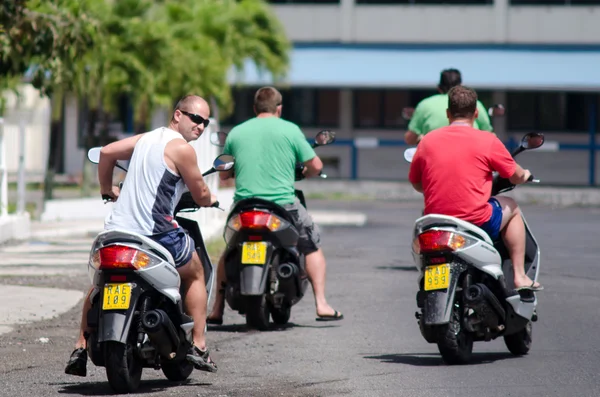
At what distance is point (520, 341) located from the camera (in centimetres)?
892

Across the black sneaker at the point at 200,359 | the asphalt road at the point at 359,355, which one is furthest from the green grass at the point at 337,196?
the black sneaker at the point at 200,359

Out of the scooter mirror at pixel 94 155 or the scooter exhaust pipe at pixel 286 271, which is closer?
the scooter mirror at pixel 94 155

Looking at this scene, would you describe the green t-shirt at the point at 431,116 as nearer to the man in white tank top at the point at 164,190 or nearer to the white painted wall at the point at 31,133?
the man in white tank top at the point at 164,190

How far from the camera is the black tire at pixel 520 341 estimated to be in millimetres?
8914

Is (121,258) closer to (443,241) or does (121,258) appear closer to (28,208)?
(443,241)

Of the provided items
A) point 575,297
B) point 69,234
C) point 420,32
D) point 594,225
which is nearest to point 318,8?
point 420,32

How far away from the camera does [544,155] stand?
1550 inches

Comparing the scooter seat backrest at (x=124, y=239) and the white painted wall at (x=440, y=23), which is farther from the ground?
the white painted wall at (x=440, y=23)

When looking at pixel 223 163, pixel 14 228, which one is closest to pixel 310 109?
pixel 14 228

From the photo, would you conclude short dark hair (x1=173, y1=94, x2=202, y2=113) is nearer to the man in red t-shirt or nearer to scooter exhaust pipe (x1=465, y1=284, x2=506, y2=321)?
the man in red t-shirt

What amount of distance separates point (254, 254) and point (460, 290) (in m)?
2.06

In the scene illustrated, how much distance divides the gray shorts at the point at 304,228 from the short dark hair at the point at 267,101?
0.73 meters

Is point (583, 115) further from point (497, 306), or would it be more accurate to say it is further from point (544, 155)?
point (497, 306)

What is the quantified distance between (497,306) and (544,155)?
31.3m
